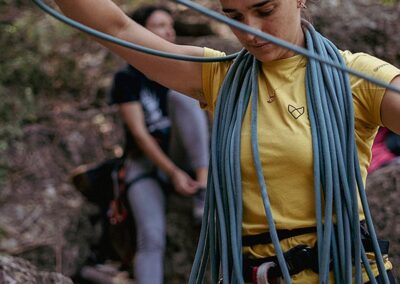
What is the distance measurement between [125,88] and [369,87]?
9.39 ft

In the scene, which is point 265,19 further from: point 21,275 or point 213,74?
point 21,275

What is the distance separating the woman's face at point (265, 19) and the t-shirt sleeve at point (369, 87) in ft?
0.57

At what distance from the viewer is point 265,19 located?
2.13 metres

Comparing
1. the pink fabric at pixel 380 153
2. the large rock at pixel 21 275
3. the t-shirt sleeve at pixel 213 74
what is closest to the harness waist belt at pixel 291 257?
the t-shirt sleeve at pixel 213 74

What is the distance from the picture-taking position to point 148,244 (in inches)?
188

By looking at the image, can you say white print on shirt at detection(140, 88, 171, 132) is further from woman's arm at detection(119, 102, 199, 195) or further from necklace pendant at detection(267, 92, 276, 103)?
necklace pendant at detection(267, 92, 276, 103)

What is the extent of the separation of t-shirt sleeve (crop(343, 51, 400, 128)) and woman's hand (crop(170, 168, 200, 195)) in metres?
2.59

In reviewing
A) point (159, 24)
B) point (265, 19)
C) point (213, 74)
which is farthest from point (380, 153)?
point (265, 19)

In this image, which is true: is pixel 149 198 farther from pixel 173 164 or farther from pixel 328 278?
pixel 328 278

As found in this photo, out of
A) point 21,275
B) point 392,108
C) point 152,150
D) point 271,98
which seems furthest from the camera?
point 152,150

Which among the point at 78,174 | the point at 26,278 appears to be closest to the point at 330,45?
the point at 26,278

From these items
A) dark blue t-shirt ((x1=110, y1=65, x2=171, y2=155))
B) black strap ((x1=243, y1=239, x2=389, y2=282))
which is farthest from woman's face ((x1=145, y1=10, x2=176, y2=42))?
black strap ((x1=243, y1=239, x2=389, y2=282))

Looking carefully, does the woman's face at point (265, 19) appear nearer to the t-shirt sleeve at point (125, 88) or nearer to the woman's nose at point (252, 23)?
the woman's nose at point (252, 23)

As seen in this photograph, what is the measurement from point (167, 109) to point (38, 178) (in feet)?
6.05
